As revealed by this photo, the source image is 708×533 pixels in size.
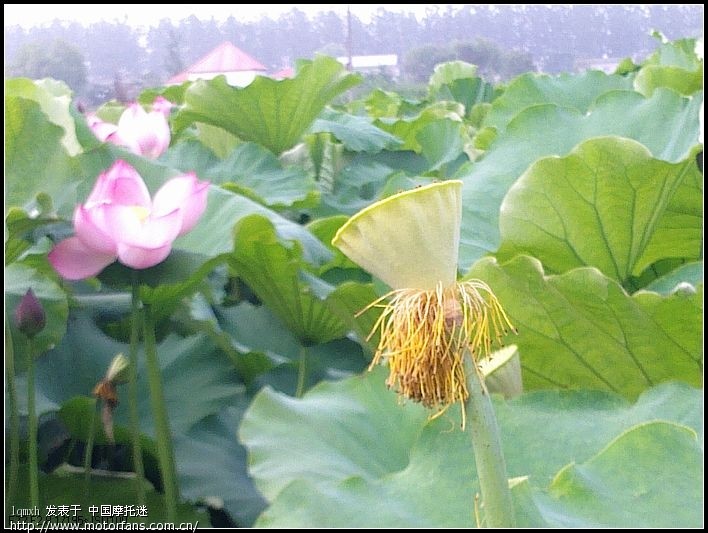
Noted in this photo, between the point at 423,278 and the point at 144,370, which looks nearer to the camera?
the point at 423,278

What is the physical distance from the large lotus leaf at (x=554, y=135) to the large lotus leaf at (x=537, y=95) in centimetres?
34

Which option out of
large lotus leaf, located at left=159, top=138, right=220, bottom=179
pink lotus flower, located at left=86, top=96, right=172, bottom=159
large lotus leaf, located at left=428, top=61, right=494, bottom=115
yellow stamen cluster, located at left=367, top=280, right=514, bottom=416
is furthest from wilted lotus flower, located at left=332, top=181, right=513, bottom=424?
large lotus leaf, located at left=428, top=61, right=494, bottom=115

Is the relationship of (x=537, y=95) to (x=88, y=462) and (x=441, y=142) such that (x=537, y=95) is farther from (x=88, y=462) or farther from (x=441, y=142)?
(x=88, y=462)

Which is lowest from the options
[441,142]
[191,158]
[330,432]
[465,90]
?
[465,90]

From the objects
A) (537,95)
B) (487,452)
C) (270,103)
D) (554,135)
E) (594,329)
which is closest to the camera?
(487,452)

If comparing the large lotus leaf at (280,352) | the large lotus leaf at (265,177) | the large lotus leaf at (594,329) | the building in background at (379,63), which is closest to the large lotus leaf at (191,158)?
the large lotus leaf at (265,177)

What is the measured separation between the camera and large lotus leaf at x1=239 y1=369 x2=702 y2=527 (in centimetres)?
45

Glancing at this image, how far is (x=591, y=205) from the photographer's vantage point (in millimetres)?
834

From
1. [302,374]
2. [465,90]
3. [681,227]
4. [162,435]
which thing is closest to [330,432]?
[162,435]

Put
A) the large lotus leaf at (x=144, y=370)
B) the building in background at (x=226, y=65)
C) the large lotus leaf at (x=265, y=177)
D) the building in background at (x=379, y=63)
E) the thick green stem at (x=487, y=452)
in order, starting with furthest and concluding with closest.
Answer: the building in background at (x=379, y=63), the building in background at (x=226, y=65), the large lotus leaf at (x=265, y=177), the large lotus leaf at (x=144, y=370), the thick green stem at (x=487, y=452)

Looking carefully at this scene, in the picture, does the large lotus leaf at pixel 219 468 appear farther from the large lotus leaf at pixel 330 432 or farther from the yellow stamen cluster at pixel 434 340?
the yellow stamen cluster at pixel 434 340

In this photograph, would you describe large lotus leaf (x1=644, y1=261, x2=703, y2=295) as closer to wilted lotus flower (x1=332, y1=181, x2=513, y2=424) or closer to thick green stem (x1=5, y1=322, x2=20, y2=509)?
wilted lotus flower (x1=332, y1=181, x2=513, y2=424)

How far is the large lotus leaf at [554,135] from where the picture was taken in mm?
974

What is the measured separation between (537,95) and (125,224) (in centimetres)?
92
